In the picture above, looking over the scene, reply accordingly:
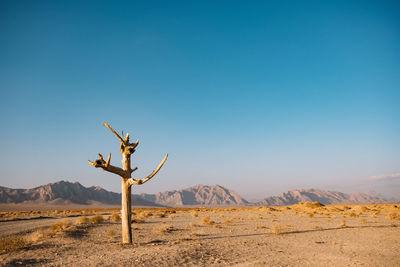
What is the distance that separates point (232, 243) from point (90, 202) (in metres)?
152

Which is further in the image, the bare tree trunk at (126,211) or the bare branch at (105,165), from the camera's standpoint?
the bare tree trunk at (126,211)

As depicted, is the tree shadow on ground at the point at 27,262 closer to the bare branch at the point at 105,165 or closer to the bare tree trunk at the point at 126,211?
the bare tree trunk at the point at 126,211

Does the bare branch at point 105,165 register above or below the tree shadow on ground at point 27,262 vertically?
above

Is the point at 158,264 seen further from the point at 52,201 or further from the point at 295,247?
the point at 52,201

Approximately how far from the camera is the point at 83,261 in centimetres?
877

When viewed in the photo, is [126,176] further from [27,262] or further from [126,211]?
[27,262]

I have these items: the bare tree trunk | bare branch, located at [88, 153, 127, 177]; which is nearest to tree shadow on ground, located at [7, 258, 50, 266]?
the bare tree trunk

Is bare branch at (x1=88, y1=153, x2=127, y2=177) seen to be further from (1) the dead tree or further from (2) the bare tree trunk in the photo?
(2) the bare tree trunk

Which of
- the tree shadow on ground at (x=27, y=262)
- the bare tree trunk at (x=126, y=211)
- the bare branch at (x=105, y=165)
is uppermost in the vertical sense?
the bare branch at (x=105, y=165)

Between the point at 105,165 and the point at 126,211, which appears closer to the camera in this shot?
the point at 105,165

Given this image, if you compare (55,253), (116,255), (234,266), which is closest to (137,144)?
(116,255)

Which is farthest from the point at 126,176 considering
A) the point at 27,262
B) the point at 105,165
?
the point at 27,262

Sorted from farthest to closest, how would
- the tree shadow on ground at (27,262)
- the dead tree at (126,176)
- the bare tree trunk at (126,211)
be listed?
the bare tree trunk at (126,211) → the dead tree at (126,176) → the tree shadow on ground at (27,262)

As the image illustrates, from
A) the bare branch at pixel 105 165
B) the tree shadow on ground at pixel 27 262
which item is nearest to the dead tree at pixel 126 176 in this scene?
the bare branch at pixel 105 165
